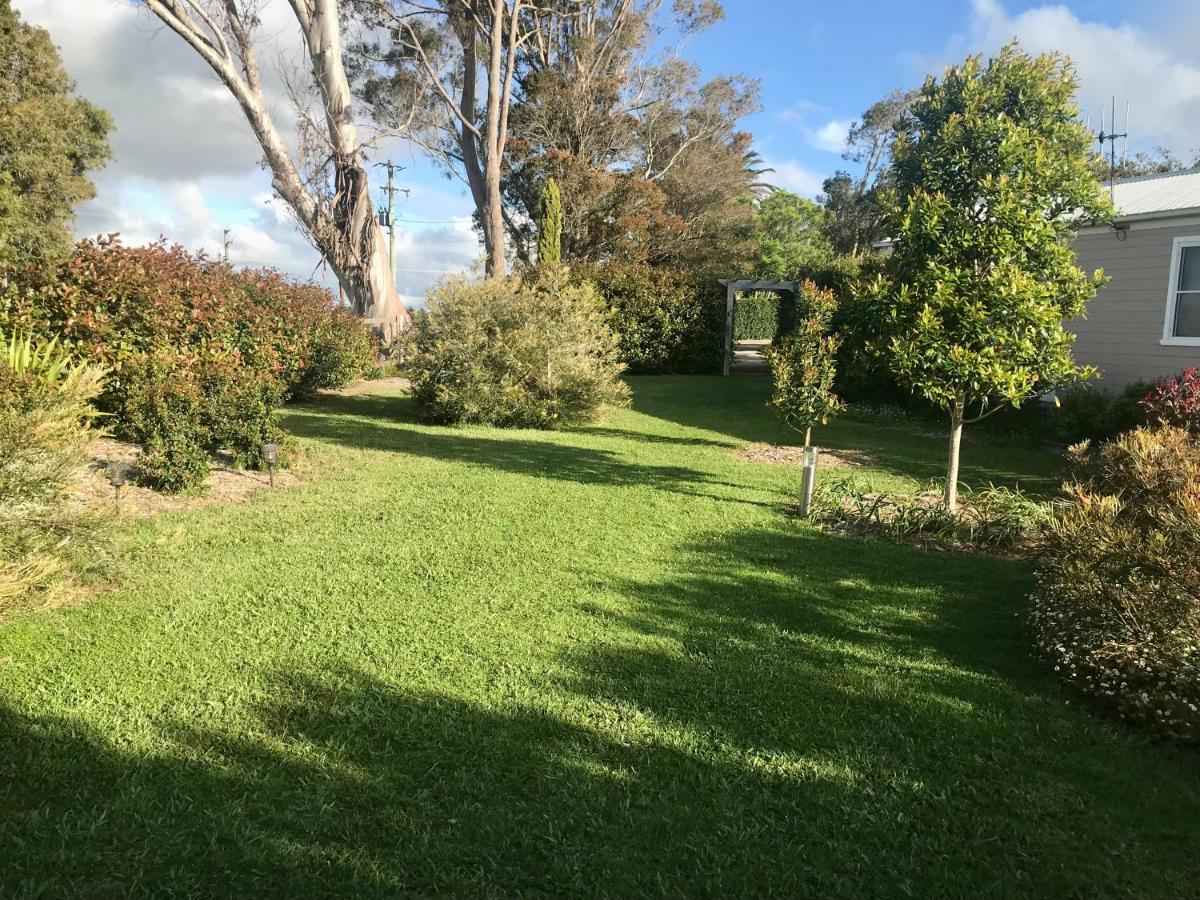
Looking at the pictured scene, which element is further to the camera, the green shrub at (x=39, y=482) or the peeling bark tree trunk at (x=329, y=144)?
the peeling bark tree trunk at (x=329, y=144)

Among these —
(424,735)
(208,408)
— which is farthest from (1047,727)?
(208,408)

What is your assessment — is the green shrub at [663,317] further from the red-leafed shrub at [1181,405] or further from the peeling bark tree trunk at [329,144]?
the red-leafed shrub at [1181,405]

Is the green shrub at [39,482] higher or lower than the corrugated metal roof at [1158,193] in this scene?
lower

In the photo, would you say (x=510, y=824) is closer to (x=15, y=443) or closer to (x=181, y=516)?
(x=15, y=443)

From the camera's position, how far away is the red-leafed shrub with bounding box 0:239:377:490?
6.77m

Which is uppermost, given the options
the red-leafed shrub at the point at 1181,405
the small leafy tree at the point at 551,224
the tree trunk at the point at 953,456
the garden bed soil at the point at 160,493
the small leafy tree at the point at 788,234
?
the small leafy tree at the point at 788,234

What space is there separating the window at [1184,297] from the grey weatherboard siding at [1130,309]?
89 mm

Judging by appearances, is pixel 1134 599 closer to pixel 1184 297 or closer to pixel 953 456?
pixel 953 456

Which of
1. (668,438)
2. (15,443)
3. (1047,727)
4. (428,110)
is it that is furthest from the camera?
(428,110)

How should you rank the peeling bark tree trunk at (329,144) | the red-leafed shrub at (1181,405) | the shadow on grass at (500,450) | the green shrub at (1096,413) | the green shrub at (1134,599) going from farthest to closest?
the peeling bark tree trunk at (329,144) < the green shrub at (1096,413) < the shadow on grass at (500,450) < the red-leafed shrub at (1181,405) < the green shrub at (1134,599)

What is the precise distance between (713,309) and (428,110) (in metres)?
12.5

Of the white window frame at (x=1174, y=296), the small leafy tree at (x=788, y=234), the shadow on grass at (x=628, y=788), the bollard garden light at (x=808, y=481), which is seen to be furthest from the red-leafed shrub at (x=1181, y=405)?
the small leafy tree at (x=788, y=234)

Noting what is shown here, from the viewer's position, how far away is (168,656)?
372cm

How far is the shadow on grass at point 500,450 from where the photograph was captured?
8359 millimetres
